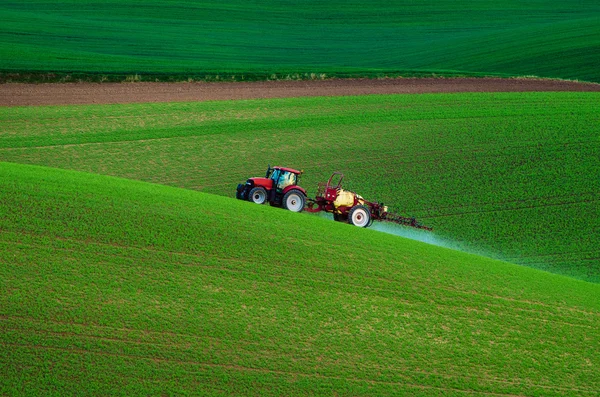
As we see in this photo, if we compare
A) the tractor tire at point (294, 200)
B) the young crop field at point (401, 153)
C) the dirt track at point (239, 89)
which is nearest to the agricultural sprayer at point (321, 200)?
the tractor tire at point (294, 200)

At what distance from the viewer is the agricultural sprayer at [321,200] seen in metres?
28.4

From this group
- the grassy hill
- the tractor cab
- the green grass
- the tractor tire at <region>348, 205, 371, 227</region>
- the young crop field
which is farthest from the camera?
the green grass

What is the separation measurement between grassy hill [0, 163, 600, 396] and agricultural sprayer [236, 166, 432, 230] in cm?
296

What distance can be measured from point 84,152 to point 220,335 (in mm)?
17420

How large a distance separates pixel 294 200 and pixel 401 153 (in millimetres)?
8554

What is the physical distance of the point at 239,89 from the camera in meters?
44.6

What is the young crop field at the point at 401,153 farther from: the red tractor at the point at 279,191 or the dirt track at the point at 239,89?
the red tractor at the point at 279,191

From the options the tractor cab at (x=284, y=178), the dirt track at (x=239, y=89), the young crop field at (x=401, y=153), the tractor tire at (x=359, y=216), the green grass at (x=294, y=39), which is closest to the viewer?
the tractor tire at (x=359, y=216)

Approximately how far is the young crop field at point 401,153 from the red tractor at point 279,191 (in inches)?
108

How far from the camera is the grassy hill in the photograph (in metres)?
17.6

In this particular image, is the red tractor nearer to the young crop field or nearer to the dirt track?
the young crop field

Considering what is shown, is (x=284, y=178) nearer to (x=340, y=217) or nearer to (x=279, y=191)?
(x=279, y=191)

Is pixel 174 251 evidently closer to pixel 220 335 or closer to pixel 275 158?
pixel 220 335

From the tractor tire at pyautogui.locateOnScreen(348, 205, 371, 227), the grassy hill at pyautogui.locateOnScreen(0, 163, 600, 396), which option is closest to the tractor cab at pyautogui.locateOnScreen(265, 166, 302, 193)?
the tractor tire at pyautogui.locateOnScreen(348, 205, 371, 227)
